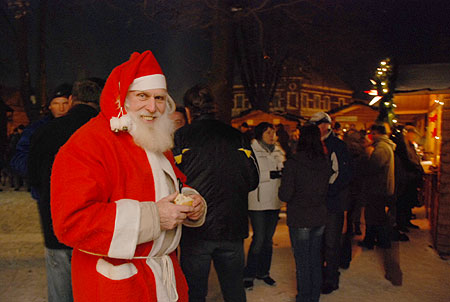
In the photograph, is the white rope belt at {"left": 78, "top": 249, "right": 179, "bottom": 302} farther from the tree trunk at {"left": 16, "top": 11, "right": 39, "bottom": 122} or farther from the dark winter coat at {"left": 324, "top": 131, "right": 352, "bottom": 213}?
the tree trunk at {"left": 16, "top": 11, "right": 39, "bottom": 122}

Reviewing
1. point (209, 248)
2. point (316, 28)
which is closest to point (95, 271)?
point (209, 248)

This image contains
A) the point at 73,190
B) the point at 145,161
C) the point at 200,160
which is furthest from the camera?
the point at 200,160

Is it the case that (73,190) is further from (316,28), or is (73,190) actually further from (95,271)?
(316,28)

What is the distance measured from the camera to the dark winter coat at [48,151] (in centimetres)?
293

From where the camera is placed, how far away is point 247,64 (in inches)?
699

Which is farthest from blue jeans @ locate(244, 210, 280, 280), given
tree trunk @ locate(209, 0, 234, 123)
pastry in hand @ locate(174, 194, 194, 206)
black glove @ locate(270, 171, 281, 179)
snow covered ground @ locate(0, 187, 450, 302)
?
pastry in hand @ locate(174, 194, 194, 206)

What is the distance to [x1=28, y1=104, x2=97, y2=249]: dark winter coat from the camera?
2930mm

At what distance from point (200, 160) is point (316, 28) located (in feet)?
34.8

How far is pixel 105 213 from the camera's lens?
1804mm

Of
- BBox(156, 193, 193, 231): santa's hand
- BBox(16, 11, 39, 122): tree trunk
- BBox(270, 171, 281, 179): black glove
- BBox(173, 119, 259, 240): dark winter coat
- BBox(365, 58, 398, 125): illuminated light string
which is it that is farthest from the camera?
BBox(16, 11, 39, 122): tree trunk

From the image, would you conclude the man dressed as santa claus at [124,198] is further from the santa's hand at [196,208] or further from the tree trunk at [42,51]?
the tree trunk at [42,51]

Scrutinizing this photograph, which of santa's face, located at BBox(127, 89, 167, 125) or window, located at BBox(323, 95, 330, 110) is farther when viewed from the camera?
window, located at BBox(323, 95, 330, 110)

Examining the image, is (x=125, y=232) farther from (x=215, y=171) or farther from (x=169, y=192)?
(x=215, y=171)

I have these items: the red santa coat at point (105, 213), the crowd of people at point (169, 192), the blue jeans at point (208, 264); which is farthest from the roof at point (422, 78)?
the red santa coat at point (105, 213)
